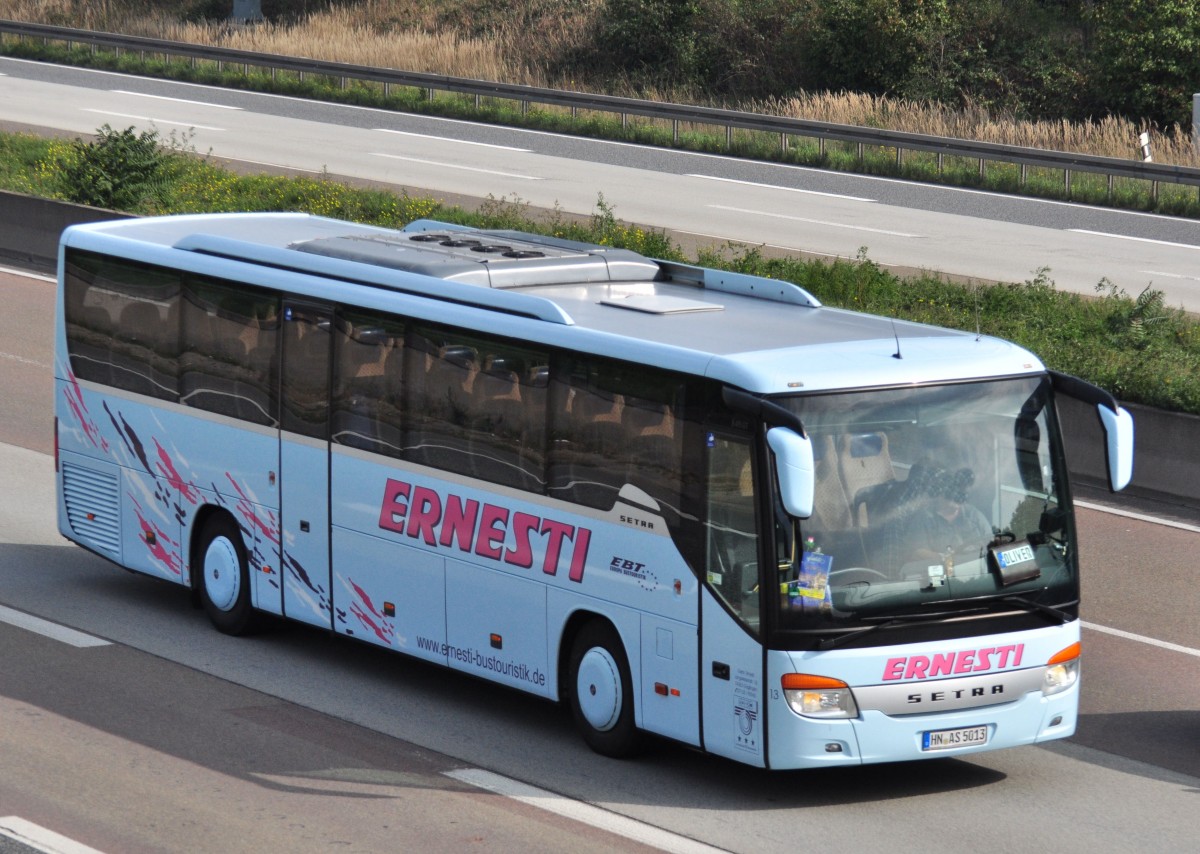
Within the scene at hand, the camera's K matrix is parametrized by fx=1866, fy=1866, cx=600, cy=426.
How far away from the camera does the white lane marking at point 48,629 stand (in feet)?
39.3

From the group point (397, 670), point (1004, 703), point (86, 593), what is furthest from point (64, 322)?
point (1004, 703)

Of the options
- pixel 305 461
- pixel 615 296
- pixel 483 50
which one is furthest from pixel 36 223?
pixel 483 50

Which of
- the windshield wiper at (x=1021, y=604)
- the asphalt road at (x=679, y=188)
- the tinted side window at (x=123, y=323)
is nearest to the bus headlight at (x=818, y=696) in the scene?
the windshield wiper at (x=1021, y=604)

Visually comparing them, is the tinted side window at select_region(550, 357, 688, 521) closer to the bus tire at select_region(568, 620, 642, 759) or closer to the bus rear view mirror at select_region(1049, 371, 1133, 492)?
the bus tire at select_region(568, 620, 642, 759)

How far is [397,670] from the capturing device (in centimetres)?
1180

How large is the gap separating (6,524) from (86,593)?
6.66 feet

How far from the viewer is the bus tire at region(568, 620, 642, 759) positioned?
9.81m

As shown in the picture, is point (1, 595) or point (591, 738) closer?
point (591, 738)

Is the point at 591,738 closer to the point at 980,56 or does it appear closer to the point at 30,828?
the point at 30,828

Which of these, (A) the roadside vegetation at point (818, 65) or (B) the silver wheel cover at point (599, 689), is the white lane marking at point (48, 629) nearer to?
(B) the silver wheel cover at point (599, 689)

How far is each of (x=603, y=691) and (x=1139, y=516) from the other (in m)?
7.38

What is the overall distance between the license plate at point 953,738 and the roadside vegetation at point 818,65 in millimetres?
23928

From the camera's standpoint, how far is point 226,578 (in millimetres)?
12398

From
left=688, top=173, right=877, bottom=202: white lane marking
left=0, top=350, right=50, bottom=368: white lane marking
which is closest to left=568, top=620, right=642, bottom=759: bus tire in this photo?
left=0, top=350, right=50, bottom=368: white lane marking
